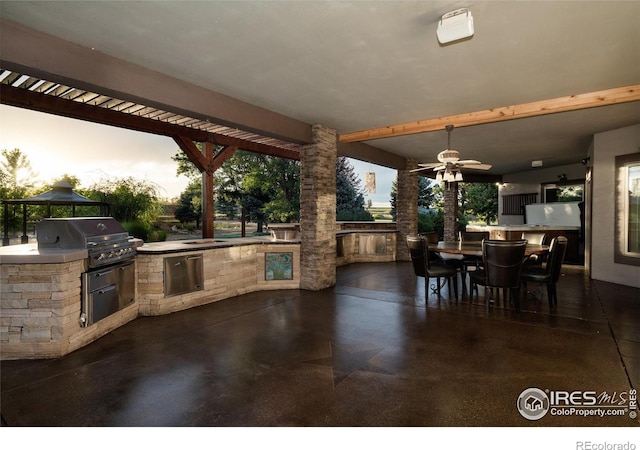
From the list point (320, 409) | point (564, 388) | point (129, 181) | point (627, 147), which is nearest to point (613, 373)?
point (564, 388)

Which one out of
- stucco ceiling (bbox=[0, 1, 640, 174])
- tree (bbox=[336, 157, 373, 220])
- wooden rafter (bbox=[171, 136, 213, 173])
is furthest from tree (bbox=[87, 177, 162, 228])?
tree (bbox=[336, 157, 373, 220])

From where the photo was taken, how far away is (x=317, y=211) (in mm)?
5746

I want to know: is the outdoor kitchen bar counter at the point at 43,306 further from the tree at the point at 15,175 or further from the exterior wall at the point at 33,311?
the tree at the point at 15,175

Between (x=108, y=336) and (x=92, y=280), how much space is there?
0.68 metres

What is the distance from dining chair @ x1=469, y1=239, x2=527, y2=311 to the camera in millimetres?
4180

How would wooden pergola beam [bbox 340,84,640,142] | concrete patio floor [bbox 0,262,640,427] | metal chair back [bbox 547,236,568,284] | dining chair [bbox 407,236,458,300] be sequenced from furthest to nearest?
dining chair [bbox 407,236,458,300] < metal chair back [bbox 547,236,568,284] < wooden pergola beam [bbox 340,84,640,142] < concrete patio floor [bbox 0,262,640,427]

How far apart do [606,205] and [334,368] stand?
6.56m

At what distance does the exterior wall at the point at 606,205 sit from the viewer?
6.03 meters

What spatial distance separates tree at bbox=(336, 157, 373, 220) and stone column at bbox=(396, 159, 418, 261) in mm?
6164

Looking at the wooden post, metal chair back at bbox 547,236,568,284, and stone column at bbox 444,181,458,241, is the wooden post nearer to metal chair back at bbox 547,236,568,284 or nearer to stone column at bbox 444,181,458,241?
metal chair back at bbox 547,236,568,284

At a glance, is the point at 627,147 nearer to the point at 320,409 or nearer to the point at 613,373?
the point at 613,373

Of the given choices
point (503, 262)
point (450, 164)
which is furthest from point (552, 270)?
point (450, 164)

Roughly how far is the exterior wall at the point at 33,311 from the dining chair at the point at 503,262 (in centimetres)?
469

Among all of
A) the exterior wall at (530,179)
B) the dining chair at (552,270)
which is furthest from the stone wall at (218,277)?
the exterior wall at (530,179)
